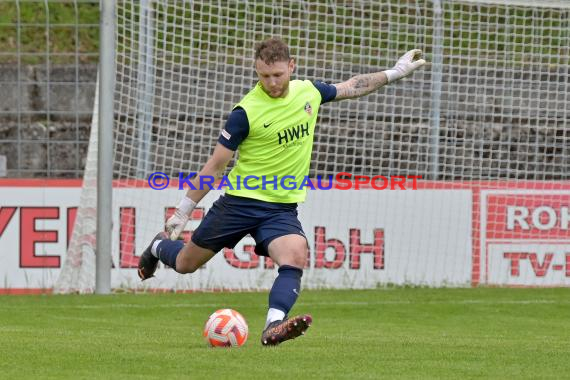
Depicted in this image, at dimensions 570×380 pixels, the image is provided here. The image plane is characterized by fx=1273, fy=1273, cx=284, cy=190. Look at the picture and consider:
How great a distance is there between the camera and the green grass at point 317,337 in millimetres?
6391

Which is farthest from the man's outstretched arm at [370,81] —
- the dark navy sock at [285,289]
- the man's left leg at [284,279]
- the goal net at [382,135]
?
the goal net at [382,135]

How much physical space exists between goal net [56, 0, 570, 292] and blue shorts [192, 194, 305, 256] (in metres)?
5.63

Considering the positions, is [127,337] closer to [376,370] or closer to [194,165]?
[376,370]

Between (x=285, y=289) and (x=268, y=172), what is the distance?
761mm

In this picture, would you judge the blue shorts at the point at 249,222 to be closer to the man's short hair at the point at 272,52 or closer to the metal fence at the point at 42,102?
the man's short hair at the point at 272,52

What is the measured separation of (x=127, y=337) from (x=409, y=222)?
6.36 meters

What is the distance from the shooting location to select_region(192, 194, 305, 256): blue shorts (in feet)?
26.3

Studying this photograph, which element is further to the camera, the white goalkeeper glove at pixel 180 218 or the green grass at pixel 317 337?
the white goalkeeper glove at pixel 180 218

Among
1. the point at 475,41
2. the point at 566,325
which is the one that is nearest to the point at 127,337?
the point at 566,325

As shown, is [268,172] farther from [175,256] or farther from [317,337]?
[317,337]

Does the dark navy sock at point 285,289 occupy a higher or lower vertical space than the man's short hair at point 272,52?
lower

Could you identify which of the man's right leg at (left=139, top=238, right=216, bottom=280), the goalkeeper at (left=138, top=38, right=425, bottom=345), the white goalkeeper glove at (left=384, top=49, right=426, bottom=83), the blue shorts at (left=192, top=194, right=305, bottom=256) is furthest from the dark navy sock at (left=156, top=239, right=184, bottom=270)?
the white goalkeeper glove at (left=384, top=49, right=426, bottom=83)

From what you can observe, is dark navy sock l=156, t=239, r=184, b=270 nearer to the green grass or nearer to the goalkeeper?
the goalkeeper

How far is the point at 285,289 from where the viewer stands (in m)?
7.79
